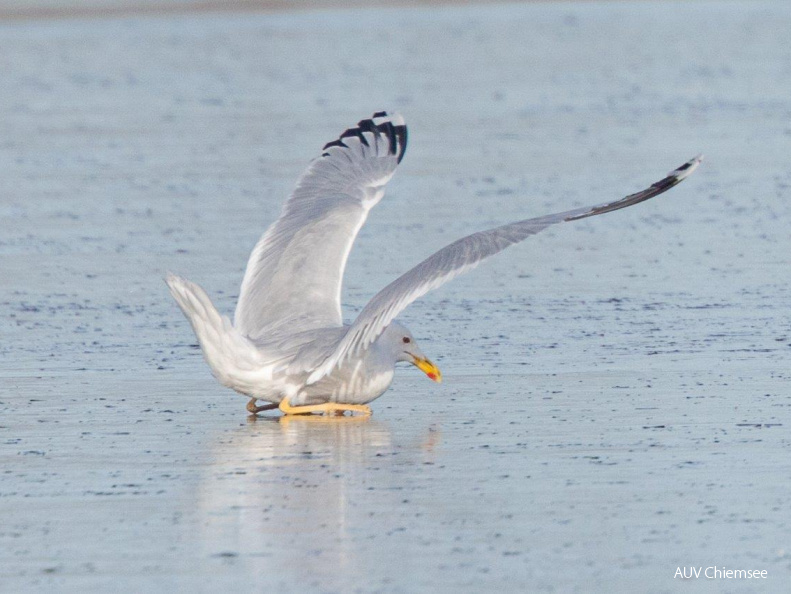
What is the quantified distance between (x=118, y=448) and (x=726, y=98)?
14.9 meters

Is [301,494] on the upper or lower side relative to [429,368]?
lower

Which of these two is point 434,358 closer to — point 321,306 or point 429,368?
point 321,306

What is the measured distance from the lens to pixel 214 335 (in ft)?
25.8

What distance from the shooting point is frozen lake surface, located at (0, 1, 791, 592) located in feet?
20.2

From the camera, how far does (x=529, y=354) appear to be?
31.1 feet

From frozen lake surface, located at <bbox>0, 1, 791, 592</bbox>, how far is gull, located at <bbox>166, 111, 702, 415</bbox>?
21 centimetres

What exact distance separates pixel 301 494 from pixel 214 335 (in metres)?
1.22

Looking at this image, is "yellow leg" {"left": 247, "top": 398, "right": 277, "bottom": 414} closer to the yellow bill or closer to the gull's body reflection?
the gull's body reflection

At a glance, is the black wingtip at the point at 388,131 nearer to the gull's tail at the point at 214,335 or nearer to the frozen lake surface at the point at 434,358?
the frozen lake surface at the point at 434,358

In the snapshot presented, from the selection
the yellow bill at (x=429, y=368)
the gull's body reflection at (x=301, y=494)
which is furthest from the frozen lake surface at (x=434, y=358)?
the yellow bill at (x=429, y=368)

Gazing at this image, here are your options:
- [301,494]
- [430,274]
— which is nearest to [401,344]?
[430,274]

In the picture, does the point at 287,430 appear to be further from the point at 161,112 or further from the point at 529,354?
the point at 161,112

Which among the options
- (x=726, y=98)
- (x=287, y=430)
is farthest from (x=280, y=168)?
(x=287, y=430)

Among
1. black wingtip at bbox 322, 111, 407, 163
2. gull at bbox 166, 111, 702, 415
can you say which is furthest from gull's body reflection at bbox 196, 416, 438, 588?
black wingtip at bbox 322, 111, 407, 163
